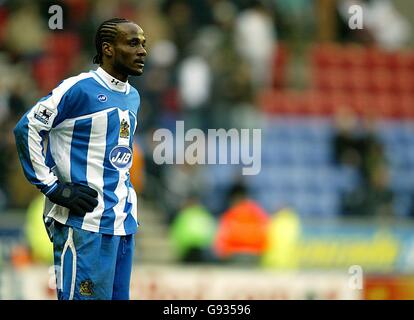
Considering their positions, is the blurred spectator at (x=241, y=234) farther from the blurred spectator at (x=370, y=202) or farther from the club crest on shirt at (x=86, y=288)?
the club crest on shirt at (x=86, y=288)

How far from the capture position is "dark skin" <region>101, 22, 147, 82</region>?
6.35 m

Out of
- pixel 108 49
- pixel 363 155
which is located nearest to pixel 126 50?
pixel 108 49

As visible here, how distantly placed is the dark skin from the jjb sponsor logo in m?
0.44

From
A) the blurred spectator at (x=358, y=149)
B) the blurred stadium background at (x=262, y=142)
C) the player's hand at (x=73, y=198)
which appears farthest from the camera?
the blurred spectator at (x=358, y=149)

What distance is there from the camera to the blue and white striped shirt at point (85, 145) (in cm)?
618

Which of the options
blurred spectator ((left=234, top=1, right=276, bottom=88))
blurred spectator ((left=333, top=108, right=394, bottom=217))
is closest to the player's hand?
blurred spectator ((left=333, top=108, right=394, bottom=217))

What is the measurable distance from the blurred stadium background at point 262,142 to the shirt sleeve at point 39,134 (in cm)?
499

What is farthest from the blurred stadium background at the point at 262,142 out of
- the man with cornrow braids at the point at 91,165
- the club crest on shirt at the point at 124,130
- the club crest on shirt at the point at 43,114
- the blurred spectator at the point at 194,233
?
the club crest on shirt at the point at 43,114

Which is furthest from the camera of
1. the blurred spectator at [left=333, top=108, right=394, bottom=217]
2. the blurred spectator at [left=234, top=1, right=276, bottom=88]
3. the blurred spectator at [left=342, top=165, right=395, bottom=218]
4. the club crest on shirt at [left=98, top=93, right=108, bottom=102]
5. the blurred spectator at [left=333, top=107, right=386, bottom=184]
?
the blurred spectator at [left=234, top=1, right=276, bottom=88]

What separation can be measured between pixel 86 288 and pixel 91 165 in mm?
686

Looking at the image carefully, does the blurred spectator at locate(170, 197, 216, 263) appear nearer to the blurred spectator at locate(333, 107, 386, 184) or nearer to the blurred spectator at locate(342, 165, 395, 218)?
the blurred spectator at locate(342, 165, 395, 218)

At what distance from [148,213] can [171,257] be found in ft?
2.98

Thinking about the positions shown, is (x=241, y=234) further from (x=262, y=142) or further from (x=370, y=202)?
(x=262, y=142)
